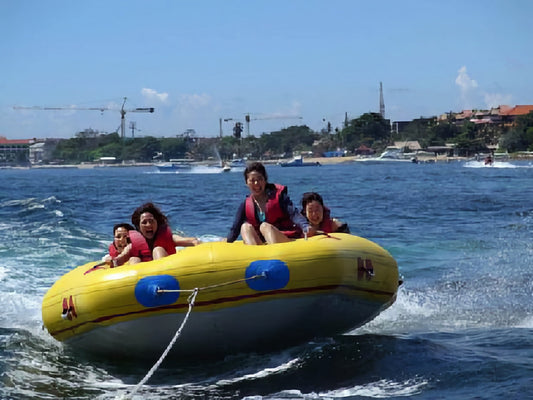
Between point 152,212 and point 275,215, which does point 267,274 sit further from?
→ point 152,212

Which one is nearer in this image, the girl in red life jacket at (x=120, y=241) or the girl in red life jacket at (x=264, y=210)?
the girl in red life jacket at (x=264, y=210)

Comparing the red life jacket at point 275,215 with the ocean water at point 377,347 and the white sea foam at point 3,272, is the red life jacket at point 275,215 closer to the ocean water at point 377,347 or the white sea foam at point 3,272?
the ocean water at point 377,347

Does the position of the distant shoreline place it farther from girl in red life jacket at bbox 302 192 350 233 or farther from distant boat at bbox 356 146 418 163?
girl in red life jacket at bbox 302 192 350 233

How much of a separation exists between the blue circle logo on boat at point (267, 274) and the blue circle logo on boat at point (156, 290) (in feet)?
1.69

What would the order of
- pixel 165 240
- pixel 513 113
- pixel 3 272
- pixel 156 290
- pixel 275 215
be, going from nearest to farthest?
pixel 156 290
pixel 275 215
pixel 165 240
pixel 3 272
pixel 513 113

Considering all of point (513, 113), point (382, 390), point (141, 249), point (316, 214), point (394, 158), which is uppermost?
point (513, 113)

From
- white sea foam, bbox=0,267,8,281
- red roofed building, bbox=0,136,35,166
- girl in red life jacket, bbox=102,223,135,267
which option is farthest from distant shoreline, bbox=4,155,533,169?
girl in red life jacket, bbox=102,223,135,267

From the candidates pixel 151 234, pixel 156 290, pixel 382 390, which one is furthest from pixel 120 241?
pixel 382 390

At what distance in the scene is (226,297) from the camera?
20.3 feet

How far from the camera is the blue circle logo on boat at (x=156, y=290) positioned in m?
6.13

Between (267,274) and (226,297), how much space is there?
1.07 ft

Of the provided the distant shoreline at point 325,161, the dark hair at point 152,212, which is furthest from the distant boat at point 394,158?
the dark hair at point 152,212

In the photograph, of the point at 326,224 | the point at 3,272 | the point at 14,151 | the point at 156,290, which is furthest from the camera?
the point at 14,151

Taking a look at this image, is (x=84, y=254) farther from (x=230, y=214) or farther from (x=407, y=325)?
(x=230, y=214)
